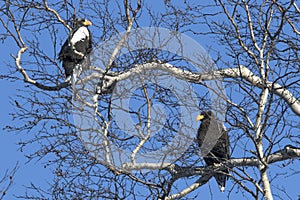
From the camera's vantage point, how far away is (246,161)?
5758mm

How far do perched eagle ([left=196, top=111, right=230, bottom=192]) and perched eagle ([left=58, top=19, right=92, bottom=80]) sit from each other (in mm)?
1557

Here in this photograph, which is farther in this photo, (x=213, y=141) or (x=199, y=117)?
(x=213, y=141)

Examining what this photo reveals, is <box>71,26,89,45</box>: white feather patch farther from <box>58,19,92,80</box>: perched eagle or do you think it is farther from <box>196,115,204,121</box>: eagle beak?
<box>196,115,204,121</box>: eagle beak

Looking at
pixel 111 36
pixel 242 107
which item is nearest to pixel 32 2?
pixel 111 36

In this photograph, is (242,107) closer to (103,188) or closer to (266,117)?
(266,117)

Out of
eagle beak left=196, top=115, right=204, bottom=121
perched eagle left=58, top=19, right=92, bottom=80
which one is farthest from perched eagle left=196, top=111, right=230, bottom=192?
perched eagle left=58, top=19, right=92, bottom=80

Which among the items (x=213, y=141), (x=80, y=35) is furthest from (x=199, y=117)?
(x=80, y=35)

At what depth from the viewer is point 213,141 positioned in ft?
22.2

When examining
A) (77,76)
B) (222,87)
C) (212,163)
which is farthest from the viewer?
(77,76)

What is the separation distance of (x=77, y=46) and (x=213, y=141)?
197 centimetres

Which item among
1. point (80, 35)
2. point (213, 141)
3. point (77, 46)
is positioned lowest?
point (213, 141)

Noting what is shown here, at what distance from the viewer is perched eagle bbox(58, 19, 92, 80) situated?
7.51 metres

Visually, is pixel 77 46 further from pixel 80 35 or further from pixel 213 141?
pixel 213 141

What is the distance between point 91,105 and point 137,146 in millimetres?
704
